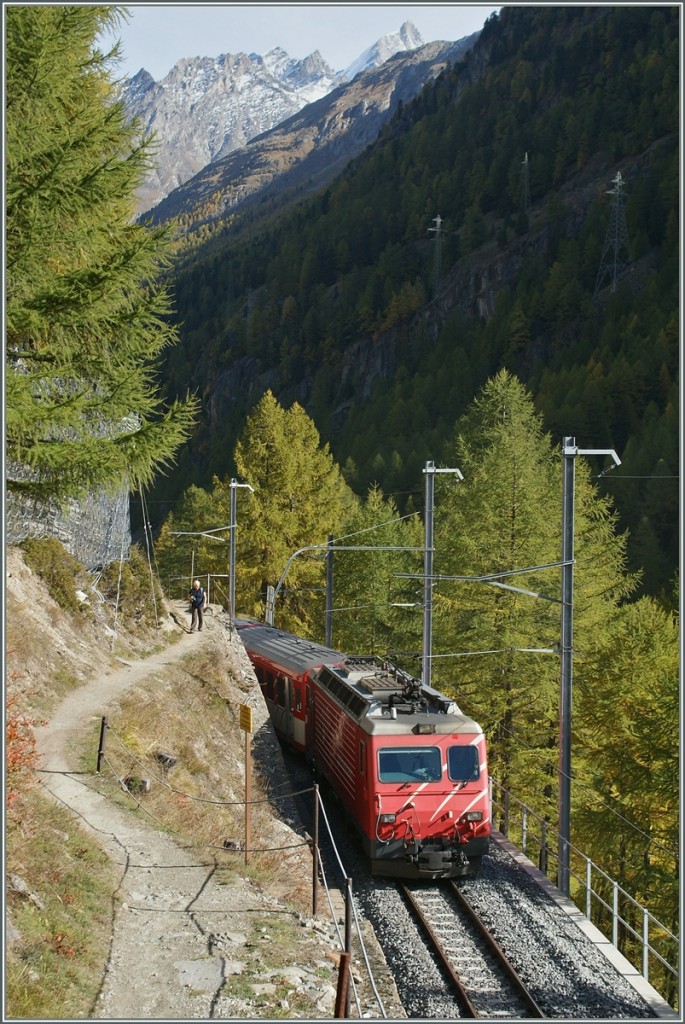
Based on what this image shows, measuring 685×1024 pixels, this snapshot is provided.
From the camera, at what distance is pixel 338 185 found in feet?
624

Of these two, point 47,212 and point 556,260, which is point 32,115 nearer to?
point 47,212

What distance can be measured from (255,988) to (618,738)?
19.0m

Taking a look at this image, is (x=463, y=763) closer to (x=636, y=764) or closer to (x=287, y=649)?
(x=636, y=764)

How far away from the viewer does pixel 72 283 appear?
1078 cm

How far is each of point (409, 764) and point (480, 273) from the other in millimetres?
132624

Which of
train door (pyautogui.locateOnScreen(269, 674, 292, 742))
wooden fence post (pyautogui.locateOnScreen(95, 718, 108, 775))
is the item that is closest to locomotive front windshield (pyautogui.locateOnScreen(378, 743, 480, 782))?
wooden fence post (pyautogui.locateOnScreen(95, 718, 108, 775))

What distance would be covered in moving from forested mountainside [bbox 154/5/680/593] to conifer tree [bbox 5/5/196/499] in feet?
179

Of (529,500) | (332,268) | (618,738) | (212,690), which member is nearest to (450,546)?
(529,500)

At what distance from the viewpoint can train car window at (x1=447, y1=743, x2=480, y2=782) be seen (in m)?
16.8

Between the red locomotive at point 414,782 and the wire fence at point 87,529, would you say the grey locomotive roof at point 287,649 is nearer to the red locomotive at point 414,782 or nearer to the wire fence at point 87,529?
the wire fence at point 87,529

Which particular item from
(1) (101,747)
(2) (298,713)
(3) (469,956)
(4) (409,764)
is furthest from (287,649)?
(3) (469,956)

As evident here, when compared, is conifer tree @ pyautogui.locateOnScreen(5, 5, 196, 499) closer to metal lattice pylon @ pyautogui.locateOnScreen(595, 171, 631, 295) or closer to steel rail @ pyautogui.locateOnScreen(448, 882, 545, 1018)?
steel rail @ pyautogui.locateOnScreen(448, 882, 545, 1018)

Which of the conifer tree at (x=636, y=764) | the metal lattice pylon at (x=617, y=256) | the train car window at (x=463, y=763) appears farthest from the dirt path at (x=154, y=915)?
the metal lattice pylon at (x=617, y=256)

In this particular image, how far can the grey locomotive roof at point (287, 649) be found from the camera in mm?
24509
